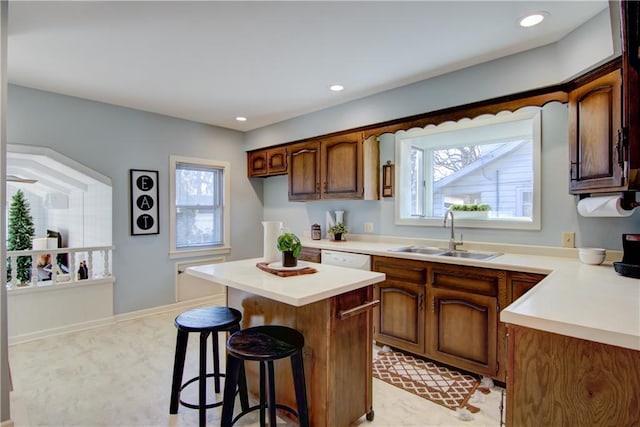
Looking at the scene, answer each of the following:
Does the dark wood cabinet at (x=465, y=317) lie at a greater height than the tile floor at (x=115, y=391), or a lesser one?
greater

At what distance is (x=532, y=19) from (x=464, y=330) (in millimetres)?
2177

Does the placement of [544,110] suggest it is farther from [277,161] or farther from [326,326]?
[277,161]

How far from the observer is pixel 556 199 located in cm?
262

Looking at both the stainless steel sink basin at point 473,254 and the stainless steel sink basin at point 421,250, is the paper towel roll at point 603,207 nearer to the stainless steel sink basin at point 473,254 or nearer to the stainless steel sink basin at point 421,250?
the stainless steel sink basin at point 473,254

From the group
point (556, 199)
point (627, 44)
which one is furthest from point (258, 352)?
point (556, 199)

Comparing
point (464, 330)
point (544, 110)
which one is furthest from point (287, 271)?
point (544, 110)

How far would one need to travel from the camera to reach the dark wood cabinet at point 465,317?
2.38 meters

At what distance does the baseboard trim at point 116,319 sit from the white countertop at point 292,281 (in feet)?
4.36

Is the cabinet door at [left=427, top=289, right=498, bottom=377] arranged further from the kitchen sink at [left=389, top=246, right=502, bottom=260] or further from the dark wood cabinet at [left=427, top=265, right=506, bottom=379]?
the kitchen sink at [left=389, top=246, right=502, bottom=260]

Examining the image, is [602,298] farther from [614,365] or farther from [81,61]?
[81,61]

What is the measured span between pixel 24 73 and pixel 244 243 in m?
3.12

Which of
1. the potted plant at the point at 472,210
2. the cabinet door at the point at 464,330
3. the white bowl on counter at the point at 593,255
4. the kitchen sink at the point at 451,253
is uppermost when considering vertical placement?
the potted plant at the point at 472,210

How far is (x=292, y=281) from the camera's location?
1876mm

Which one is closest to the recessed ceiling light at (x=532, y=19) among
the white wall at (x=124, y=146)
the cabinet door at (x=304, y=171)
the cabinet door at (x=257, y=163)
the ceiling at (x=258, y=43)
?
the ceiling at (x=258, y=43)
